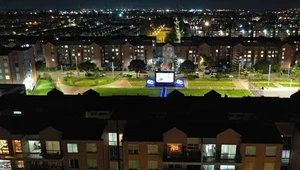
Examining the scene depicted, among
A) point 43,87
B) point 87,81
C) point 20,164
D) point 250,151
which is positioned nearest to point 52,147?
point 20,164

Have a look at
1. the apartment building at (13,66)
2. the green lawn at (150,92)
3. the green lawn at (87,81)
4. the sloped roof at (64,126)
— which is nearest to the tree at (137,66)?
Result: the green lawn at (87,81)

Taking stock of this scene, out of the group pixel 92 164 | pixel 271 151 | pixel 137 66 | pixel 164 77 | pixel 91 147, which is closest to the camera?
pixel 271 151

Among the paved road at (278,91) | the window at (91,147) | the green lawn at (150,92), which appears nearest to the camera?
the window at (91,147)

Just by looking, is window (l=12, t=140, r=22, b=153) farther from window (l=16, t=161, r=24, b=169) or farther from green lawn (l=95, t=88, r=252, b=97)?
green lawn (l=95, t=88, r=252, b=97)

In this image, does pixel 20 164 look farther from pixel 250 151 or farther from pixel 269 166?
pixel 269 166

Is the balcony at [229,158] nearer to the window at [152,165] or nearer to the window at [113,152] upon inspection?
the window at [152,165]

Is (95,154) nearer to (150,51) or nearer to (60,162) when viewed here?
(60,162)

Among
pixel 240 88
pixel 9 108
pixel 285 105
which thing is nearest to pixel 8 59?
pixel 9 108

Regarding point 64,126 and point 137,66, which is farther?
point 137,66
